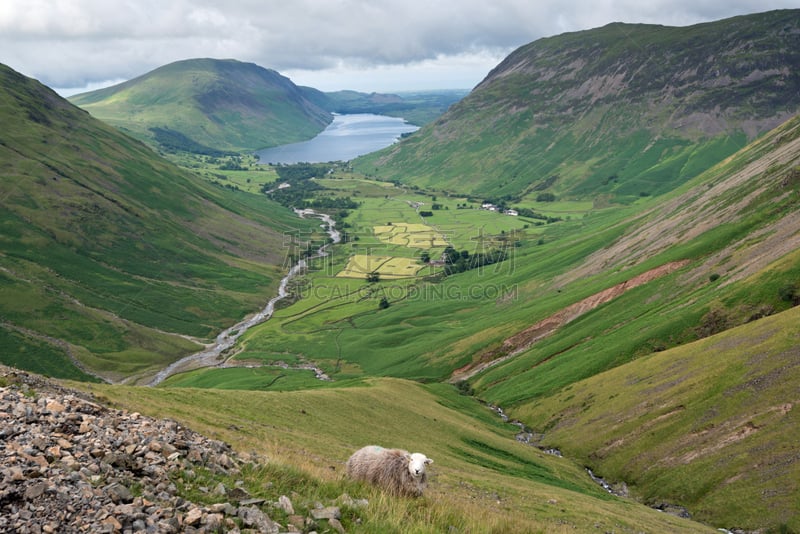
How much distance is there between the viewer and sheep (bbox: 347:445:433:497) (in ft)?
73.6

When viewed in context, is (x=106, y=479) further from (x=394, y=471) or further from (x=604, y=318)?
(x=604, y=318)

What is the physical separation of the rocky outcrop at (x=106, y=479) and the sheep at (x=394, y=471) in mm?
4772

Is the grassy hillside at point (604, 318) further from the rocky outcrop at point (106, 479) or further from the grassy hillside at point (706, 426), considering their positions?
the rocky outcrop at point (106, 479)

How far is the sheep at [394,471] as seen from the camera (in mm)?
22422

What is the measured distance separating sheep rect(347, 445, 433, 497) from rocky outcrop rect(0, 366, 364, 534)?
4.77 m

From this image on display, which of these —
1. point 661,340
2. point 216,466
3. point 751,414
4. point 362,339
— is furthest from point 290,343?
point 216,466

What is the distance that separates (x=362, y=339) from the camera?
163m

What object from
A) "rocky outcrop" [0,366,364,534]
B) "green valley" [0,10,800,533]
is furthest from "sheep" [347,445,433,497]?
"rocky outcrop" [0,366,364,534]

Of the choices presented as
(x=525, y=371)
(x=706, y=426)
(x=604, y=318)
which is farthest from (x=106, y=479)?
(x=604, y=318)

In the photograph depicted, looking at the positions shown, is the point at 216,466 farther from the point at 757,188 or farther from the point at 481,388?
the point at 757,188

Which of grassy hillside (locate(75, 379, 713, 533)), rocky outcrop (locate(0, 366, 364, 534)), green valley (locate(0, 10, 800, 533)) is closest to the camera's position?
rocky outcrop (locate(0, 366, 364, 534))

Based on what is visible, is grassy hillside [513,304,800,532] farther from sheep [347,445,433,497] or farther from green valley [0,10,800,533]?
sheep [347,445,433,497]

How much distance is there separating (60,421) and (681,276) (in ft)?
381

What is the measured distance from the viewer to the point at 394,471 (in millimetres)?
22844
